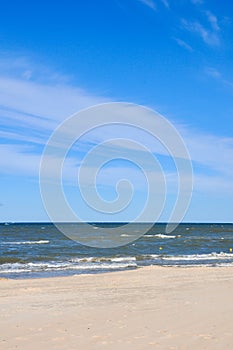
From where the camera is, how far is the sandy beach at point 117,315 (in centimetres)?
758

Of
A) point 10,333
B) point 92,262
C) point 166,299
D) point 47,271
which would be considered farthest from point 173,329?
point 92,262

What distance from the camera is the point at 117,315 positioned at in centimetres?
983

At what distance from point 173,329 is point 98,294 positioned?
562 cm

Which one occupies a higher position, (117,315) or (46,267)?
(46,267)

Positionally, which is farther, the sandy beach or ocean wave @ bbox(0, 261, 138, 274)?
ocean wave @ bbox(0, 261, 138, 274)

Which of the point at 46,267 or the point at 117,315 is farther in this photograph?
the point at 46,267

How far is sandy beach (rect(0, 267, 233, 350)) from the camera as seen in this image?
7578mm

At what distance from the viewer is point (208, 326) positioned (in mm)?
8555

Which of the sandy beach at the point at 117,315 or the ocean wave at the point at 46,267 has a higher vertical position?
the ocean wave at the point at 46,267

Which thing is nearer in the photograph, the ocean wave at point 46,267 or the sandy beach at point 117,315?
the sandy beach at point 117,315

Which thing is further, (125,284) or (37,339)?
(125,284)

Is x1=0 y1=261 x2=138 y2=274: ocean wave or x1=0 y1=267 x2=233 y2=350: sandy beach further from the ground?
x1=0 y1=261 x2=138 y2=274: ocean wave

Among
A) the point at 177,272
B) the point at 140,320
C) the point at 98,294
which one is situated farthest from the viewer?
the point at 177,272

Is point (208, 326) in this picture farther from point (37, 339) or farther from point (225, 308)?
point (37, 339)
